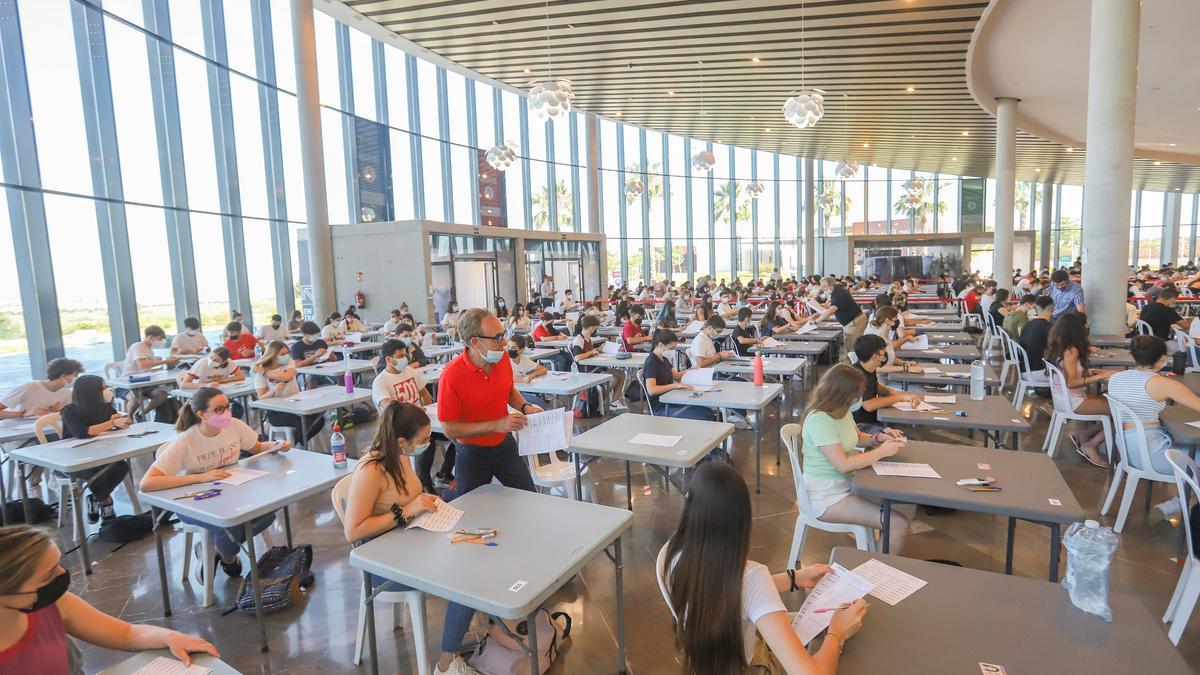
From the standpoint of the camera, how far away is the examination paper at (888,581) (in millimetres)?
1943

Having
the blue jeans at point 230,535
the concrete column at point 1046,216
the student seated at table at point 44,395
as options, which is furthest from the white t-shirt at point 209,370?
the concrete column at point 1046,216

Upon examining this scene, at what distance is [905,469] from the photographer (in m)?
3.15

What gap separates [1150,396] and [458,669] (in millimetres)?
4544

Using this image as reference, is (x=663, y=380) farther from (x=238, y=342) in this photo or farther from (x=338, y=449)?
(x=238, y=342)

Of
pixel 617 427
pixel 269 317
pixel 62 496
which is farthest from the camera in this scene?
pixel 269 317

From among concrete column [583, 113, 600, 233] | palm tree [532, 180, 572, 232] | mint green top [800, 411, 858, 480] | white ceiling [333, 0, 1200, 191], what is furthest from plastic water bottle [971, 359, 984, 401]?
palm tree [532, 180, 572, 232]

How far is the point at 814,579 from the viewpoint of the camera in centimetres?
203

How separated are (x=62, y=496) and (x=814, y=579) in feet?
18.4

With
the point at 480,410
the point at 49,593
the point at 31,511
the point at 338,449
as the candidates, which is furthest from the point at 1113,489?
the point at 31,511

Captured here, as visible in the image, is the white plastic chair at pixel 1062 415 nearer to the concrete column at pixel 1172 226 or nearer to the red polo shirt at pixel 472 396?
the red polo shirt at pixel 472 396

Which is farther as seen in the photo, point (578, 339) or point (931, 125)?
point (931, 125)

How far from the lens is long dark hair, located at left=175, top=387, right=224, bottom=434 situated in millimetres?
3600

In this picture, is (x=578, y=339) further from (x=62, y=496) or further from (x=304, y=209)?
(x=304, y=209)

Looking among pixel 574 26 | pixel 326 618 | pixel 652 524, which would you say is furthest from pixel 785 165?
pixel 326 618
